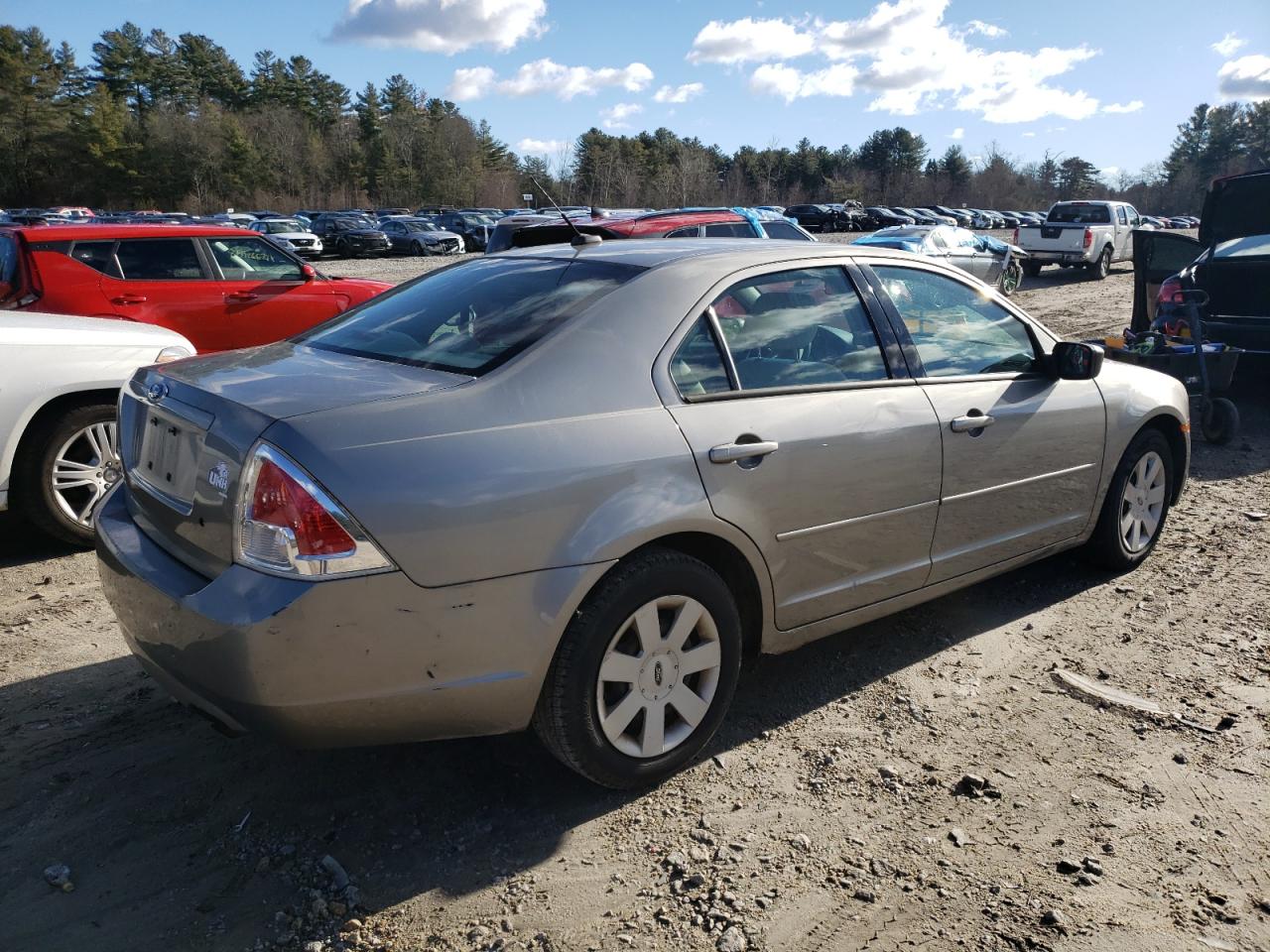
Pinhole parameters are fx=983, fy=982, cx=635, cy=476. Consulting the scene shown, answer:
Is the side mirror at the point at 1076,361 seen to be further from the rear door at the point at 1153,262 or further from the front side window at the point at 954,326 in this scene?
the rear door at the point at 1153,262

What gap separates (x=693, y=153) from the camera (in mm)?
98938

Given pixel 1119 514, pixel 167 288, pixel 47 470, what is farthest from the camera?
pixel 167 288

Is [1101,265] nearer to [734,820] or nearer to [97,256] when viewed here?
[97,256]

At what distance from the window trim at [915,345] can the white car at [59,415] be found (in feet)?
12.7

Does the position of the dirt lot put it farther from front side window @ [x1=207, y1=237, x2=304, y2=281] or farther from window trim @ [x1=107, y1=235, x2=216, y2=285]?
front side window @ [x1=207, y1=237, x2=304, y2=281]

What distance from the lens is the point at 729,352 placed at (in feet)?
10.5

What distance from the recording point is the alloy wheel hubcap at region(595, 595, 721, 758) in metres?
2.86

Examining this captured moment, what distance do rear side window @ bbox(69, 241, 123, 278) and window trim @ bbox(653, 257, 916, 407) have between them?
6022 millimetres

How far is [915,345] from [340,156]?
95.2m

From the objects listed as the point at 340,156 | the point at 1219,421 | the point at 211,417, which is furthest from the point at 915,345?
the point at 340,156

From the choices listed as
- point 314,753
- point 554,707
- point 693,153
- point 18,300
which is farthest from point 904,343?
point 693,153

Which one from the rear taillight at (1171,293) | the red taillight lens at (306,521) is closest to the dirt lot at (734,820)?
the red taillight lens at (306,521)

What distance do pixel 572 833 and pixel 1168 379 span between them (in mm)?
3879

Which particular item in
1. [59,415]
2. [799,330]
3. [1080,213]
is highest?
[1080,213]
